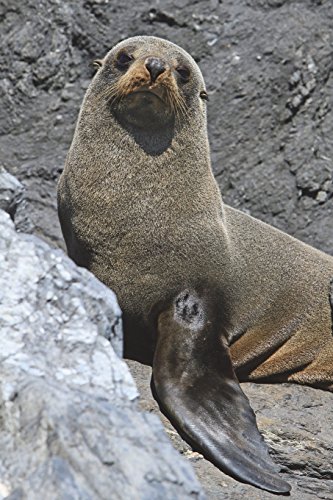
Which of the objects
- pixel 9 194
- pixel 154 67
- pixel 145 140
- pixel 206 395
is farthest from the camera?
pixel 145 140

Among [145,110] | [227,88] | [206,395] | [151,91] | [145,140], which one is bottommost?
[206,395]

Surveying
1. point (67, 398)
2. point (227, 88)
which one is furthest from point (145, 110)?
point (227, 88)

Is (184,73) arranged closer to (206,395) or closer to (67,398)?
(206,395)

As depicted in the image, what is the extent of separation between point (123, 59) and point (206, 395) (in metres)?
2.07

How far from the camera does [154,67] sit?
5605mm

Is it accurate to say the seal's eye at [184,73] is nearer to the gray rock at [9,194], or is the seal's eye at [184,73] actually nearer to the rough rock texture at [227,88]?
the gray rock at [9,194]

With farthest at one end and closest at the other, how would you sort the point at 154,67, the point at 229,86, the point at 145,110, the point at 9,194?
the point at 229,86, the point at 145,110, the point at 154,67, the point at 9,194

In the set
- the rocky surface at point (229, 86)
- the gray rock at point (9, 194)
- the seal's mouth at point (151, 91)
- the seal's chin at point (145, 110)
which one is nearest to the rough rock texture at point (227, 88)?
the rocky surface at point (229, 86)

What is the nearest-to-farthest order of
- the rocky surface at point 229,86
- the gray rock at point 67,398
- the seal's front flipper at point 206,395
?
the gray rock at point 67,398
the seal's front flipper at point 206,395
the rocky surface at point 229,86

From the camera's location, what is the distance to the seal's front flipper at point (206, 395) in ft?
15.6

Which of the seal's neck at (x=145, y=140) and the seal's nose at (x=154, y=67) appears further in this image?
the seal's neck at (x=145, y=140)

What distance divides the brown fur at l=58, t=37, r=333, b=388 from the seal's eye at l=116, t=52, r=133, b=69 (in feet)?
0.14

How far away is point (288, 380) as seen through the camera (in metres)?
6.27

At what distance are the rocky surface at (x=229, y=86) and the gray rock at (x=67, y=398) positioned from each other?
5118 millimetres
